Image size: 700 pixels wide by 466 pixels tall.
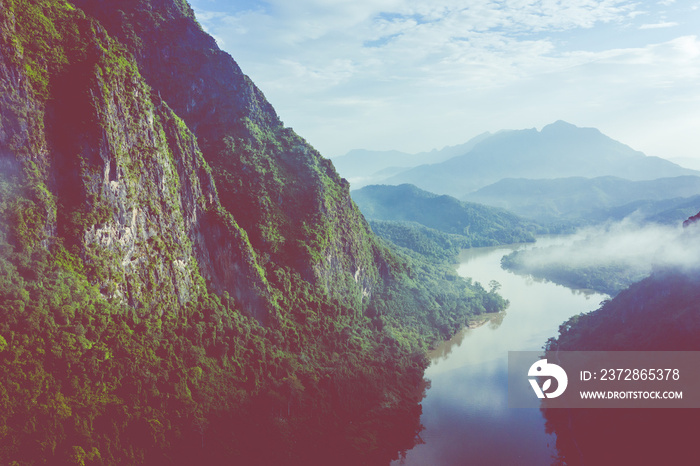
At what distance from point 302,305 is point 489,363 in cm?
2445

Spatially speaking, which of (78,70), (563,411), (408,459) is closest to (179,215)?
(78,70)

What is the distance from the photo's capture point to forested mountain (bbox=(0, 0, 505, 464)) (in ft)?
104

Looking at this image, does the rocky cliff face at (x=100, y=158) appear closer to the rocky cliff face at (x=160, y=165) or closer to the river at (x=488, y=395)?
the rocky cliff face at (x=160, y=165)

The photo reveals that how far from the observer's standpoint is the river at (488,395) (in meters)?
42.5

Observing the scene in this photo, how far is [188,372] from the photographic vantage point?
3928 cm

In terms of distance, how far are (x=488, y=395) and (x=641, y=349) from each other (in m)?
15.2

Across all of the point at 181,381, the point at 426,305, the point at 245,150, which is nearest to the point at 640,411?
the point at 426,305

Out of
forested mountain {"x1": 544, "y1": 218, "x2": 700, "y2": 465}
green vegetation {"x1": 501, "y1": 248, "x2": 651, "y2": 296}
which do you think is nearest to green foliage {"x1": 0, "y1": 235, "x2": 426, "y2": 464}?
forested mountain {"x1": 544, "y1": 218, "x2": 700, "y2": 465}

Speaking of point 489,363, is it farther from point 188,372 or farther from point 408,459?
point 188,372

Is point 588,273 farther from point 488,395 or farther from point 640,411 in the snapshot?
point 640,411

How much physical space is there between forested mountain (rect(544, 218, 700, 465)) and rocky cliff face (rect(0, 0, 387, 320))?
93.0 ft

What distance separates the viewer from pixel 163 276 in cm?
4166

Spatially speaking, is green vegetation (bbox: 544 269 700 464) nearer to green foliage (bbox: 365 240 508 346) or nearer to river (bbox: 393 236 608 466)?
river (bbox: 393 236 608 466)

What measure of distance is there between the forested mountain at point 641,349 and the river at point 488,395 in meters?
2.82
